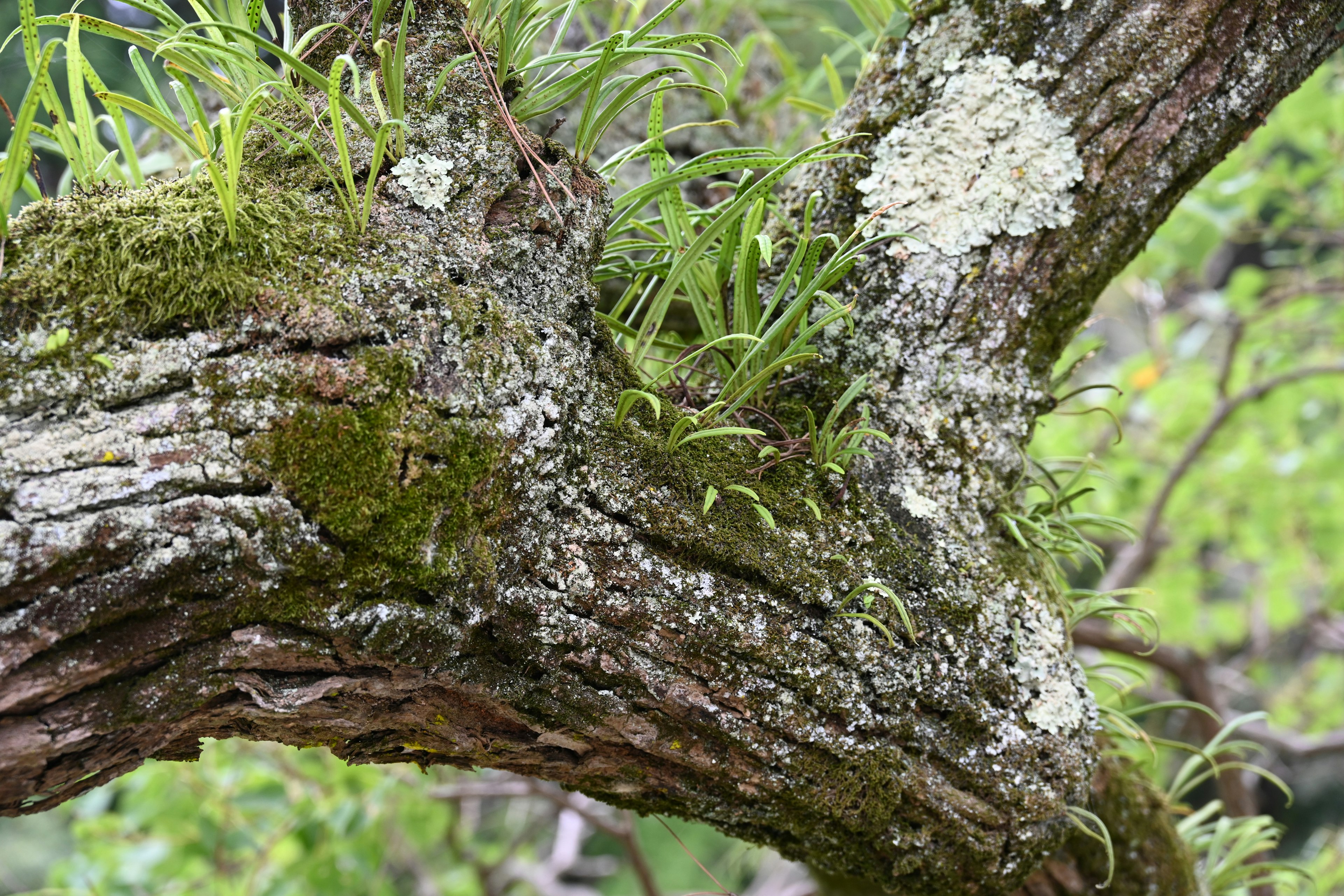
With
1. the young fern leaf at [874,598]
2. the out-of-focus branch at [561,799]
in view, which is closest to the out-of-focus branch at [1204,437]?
the out-of-focus branch at [561,799]

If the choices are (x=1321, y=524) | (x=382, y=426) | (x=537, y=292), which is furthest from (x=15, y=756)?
(x=1321, y=524)

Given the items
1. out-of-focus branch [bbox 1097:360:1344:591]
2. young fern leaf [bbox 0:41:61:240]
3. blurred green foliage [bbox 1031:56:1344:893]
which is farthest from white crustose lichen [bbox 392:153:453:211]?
out-of-focus branch [bbox 1097:360:1344:591]

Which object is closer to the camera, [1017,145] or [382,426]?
[382,426]

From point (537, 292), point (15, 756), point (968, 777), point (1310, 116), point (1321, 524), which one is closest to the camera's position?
point (15, 756)

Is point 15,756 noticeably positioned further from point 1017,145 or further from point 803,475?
point 1017,145

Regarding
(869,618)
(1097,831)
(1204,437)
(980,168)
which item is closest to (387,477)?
(869,618)

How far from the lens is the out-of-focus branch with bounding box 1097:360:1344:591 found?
8.82 feet

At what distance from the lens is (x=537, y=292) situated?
2.93 feet

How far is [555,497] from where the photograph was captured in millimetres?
838

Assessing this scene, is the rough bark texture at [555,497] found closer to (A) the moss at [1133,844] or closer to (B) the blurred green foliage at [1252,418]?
(A) the moss at [1133,844]

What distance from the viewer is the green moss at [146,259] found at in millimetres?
695

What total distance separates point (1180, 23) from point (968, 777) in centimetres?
104

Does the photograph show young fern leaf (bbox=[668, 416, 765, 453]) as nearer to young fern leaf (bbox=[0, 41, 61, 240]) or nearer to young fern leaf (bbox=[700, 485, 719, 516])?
young fern leaf (bbox=[700, 485, 719, 516])

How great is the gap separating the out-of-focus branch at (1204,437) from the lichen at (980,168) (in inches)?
72.5
